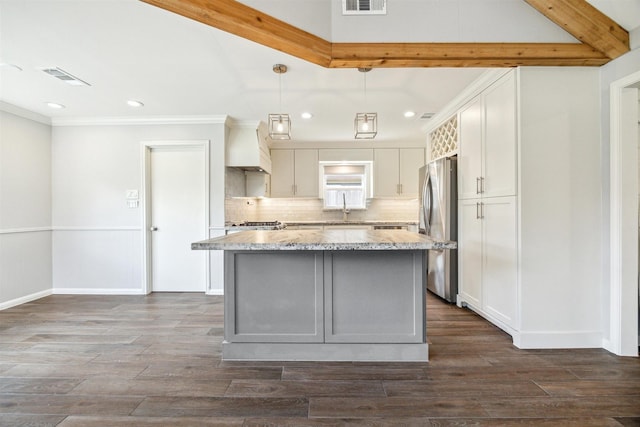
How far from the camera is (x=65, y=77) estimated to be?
284 centimetres

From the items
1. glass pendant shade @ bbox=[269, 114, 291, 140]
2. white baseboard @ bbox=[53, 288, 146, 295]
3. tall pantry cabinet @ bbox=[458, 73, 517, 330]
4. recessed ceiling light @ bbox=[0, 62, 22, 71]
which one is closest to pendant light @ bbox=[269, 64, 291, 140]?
glass pendant shade @ bbox=[269, 114, 291, 140]

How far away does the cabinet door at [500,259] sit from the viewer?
2.50m

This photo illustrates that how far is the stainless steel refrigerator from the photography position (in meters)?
3.46

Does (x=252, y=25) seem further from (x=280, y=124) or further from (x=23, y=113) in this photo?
(x=23, y=113)

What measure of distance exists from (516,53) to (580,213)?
4.40 ft

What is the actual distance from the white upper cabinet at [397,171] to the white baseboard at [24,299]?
5.01 metres

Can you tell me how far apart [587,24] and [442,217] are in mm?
2007

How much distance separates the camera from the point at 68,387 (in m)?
1.92

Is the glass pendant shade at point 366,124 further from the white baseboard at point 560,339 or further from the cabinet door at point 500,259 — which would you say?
the white baseboard at point 560,339

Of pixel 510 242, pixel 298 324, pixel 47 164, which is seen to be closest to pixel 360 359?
pixel 298 324

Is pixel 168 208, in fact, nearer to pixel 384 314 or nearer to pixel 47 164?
pixel 47 164

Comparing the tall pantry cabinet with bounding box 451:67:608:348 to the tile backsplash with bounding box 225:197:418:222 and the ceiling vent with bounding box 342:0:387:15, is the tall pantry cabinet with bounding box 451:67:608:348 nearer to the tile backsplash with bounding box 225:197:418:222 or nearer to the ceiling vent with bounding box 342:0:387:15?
the ceiling vent with bounding box 342:0:387:15

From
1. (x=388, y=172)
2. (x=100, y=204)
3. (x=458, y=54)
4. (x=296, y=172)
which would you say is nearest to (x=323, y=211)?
(x=296, y=172)

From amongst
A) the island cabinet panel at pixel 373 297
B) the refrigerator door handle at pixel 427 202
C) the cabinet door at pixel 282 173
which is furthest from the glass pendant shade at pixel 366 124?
the cabinet door at pixel 282 173
